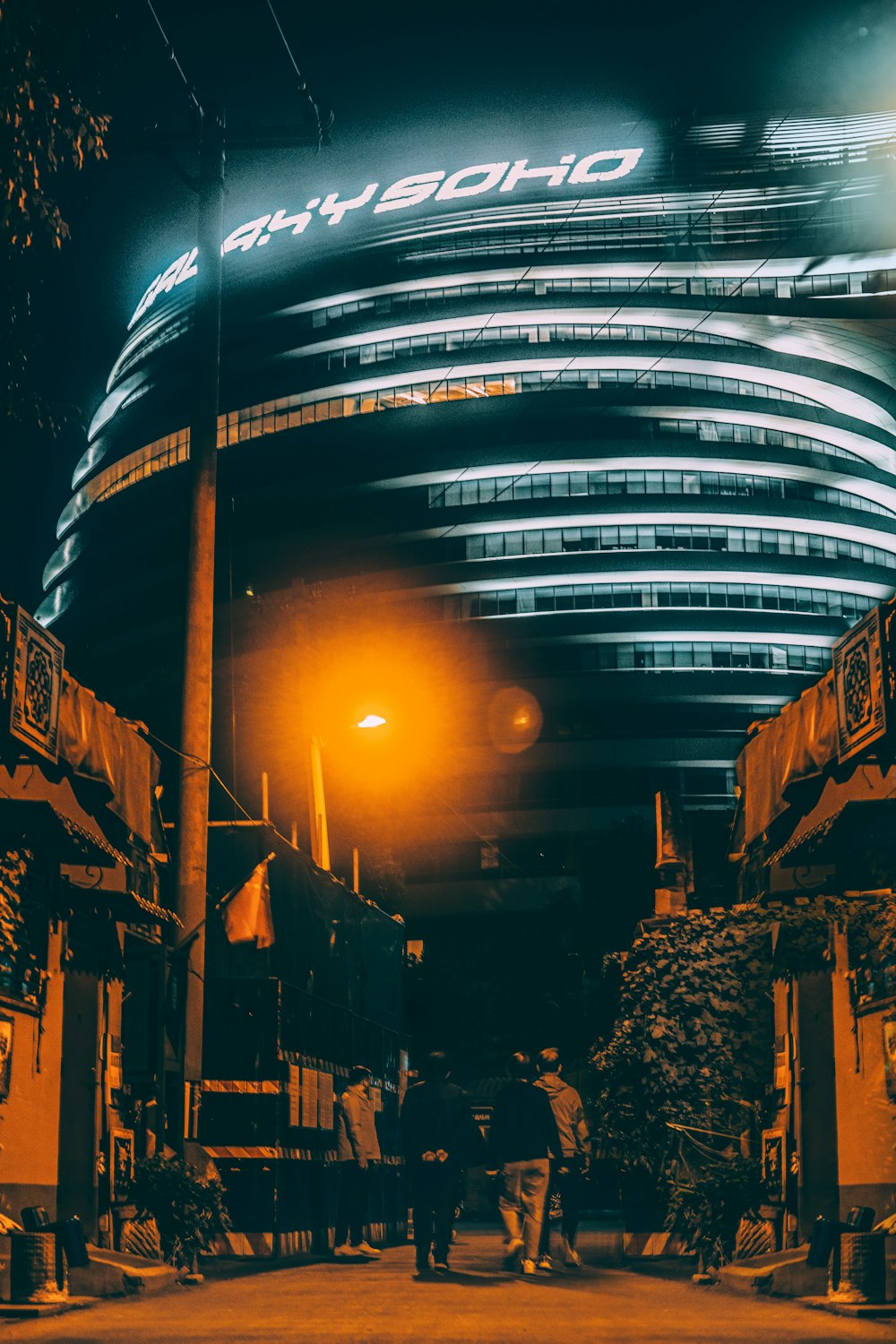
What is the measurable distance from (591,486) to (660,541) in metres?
4.69

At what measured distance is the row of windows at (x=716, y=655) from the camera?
8738 cm

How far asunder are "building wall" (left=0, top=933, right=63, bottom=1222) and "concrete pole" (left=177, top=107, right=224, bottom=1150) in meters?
2.03

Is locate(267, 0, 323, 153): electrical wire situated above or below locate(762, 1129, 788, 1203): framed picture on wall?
above

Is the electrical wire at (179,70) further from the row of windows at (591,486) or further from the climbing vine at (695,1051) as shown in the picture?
the row of windows at (591,486)

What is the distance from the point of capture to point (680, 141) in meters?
98.7

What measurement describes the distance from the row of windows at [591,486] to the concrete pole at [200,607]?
234 feet

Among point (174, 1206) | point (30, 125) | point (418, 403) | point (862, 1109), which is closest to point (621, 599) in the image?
point (418, 403)

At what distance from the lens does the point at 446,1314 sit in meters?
10.3

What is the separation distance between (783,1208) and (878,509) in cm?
8254

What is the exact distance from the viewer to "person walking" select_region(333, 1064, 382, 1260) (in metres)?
15.1

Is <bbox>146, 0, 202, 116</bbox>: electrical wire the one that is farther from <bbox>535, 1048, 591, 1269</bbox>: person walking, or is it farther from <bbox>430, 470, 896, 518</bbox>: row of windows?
<bbox>430, 470, 896, 518</bbox>: row of windows

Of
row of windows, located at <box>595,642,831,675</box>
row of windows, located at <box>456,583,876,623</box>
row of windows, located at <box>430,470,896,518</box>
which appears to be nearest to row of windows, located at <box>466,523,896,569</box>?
row of windows, located at <box>430,470,896,518</box>

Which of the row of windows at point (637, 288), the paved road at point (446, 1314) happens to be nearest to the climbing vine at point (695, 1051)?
the paved road at point (446, 1314)

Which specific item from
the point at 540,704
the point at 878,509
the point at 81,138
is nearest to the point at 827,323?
the point at 878,509
